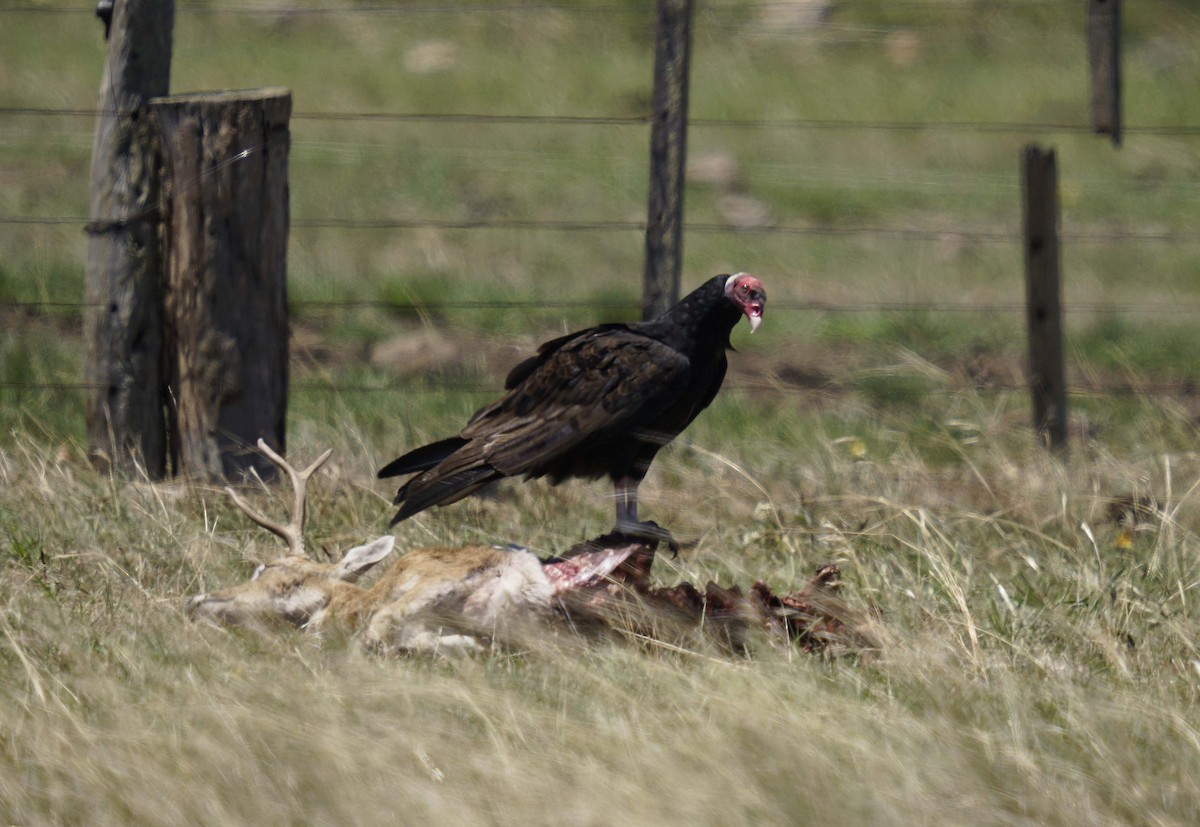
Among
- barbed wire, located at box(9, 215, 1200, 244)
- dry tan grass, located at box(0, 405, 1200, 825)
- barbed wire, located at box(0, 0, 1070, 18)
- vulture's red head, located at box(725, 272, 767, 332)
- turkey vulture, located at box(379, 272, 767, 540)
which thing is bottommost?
dry tan grass, located at box(0, 405, 1200, 825)

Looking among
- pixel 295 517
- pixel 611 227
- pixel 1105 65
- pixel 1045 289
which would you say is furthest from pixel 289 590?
pixel 1105 65

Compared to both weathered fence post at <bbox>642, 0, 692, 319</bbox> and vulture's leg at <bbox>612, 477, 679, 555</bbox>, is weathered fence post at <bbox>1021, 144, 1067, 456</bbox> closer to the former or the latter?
weathered fence post at <bbox>642, 0, 692, 319</bbox>

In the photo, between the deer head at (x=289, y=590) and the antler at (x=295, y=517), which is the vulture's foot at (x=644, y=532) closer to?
the deer head at (x=289, y=590)

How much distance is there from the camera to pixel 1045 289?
5.09 metres

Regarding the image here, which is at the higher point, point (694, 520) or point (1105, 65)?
point (1105, 65)

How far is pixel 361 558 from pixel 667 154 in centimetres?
191

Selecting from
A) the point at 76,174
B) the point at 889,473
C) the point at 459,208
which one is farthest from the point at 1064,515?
the point at 76,174

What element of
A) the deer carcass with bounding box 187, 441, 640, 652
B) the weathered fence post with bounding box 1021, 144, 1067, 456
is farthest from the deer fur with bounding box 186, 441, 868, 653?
the weathered fence post with bounding box 1021, 144, 1067, 456

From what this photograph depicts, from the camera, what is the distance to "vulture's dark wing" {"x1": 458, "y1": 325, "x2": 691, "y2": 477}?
372 cm

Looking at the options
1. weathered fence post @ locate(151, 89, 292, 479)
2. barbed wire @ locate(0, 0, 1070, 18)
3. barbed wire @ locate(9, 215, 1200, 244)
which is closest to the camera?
weathered fence post @ locate(151, 89, 292, 479)

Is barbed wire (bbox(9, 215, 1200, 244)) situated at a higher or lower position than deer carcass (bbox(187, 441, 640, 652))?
higher

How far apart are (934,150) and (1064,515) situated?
27.3ft

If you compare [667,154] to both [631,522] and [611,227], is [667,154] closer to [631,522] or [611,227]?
[611,227]

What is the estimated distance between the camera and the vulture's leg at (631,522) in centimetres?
366
